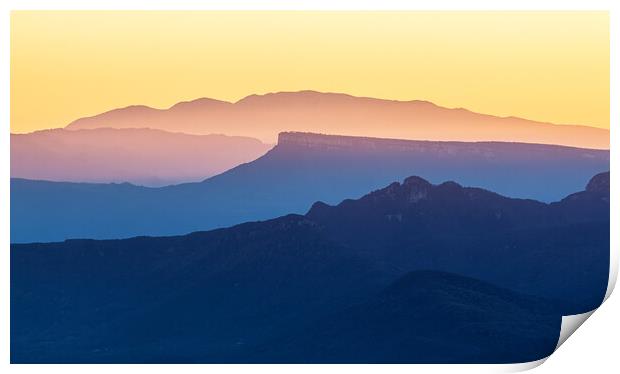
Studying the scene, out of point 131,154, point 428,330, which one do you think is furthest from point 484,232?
point 131,154

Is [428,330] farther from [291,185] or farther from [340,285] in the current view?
[291,185]

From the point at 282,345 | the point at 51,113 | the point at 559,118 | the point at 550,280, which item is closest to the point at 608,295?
the point at 550,280

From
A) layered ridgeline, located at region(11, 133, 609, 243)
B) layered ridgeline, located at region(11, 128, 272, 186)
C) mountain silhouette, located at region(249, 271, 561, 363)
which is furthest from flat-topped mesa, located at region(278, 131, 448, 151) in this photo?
mountain silhouette, located at region(249, 271, 561, 363)

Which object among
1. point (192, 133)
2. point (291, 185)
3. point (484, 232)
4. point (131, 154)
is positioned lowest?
point (484, 232)

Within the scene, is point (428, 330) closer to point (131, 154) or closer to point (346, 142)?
point (346, 142)

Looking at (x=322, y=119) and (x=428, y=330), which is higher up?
(x=322, y=119)

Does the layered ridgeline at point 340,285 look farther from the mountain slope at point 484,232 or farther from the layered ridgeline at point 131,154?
the layered ridgeline at point 131,154

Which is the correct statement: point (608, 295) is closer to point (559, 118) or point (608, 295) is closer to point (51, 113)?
point (559, 118)

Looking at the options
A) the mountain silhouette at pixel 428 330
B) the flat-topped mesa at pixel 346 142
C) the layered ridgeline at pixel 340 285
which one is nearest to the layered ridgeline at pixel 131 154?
the flat-topped mesa at pixel 346 142
